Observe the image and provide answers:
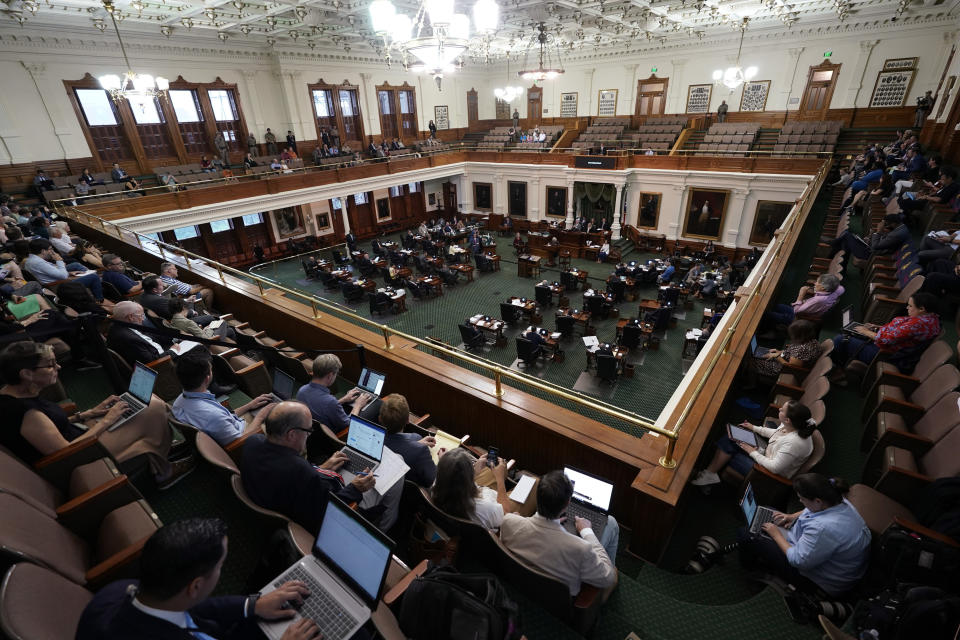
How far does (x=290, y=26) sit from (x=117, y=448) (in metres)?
15.4

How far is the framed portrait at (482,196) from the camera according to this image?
20.2 m

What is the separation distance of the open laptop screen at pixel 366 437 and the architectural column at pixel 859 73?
69.3 ft

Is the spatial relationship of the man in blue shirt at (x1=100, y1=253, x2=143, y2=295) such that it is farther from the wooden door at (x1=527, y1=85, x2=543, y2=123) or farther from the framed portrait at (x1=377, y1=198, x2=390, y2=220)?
the wooden door at (x1=527, y1=85, x2=543, y2=123)

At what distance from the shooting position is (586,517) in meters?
2.79

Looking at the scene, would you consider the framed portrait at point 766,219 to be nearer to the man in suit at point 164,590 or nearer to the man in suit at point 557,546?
the man in suit at point 557,546

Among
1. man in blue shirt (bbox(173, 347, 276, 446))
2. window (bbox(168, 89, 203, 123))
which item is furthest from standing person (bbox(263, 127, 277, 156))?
man in blue shirt (bbox(173, 347, 276, 446))

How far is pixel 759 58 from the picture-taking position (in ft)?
54.7

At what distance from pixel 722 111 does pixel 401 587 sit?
21.3m

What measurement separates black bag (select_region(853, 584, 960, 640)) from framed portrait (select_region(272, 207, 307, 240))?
18.6m

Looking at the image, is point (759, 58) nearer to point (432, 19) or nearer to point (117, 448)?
point (432, 19)

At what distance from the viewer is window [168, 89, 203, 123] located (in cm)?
1451

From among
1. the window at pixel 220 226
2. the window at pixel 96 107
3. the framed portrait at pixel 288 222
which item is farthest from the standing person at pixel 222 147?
the window at pixel 96 107

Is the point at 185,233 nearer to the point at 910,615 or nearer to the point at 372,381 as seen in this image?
the point at 372,381

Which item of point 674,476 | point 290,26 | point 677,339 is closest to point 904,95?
point 677,339
